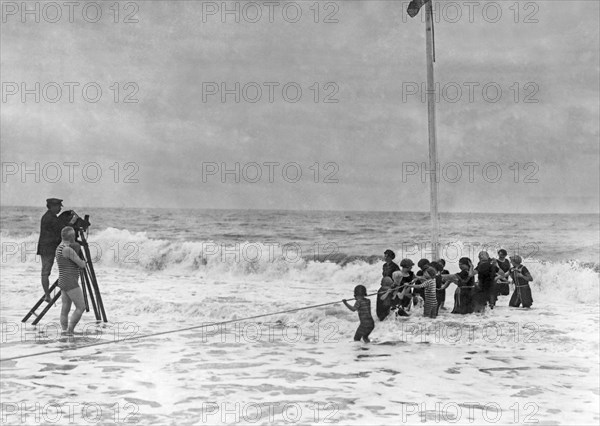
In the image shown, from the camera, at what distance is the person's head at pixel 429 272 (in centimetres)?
1047

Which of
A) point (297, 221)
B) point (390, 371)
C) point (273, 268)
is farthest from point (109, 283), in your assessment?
point (297, 221)

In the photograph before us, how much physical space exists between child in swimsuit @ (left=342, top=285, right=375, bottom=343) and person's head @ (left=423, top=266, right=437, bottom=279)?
181cm

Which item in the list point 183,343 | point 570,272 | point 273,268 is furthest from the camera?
point 273,268

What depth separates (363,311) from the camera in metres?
9.05

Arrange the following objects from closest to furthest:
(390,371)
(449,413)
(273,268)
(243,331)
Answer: (449,413), (390,371), (243,331), (273,268)

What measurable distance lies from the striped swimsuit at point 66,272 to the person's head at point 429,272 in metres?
5.58

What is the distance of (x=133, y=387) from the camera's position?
22.0 ft

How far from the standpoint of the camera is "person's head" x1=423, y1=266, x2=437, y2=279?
34.3 ft

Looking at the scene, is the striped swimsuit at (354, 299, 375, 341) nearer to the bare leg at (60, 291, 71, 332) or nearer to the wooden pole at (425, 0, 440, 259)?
the wooden pole at (425, 0, 440, 259)

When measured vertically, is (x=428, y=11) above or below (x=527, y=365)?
above

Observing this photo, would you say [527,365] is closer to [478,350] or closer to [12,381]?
[478,350]

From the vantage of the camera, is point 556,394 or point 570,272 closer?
point 556,394

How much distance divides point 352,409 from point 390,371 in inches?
62.2

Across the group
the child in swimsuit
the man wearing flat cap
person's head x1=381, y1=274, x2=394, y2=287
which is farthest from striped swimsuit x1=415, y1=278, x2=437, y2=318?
the man wearing flat cap
